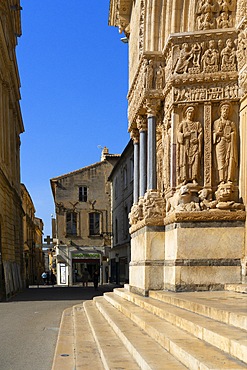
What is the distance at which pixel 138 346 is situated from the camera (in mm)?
5816

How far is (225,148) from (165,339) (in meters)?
5.06

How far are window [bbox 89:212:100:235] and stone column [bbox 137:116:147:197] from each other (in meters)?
34.0

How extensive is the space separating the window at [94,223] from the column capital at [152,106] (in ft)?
115

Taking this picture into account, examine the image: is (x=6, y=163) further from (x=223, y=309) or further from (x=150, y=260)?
(x=223, y=309)

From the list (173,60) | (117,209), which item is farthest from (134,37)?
(117,209)

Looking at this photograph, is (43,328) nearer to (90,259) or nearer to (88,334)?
(88,334)

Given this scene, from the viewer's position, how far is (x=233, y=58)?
33.2 feet

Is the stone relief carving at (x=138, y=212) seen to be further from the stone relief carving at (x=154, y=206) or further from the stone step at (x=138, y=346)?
the stone step at (x=138, y=346)

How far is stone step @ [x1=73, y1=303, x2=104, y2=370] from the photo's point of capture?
616 cm

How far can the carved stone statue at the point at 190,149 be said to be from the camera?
9953 millimetres

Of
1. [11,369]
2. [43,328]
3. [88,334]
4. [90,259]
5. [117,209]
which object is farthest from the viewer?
[90,259]

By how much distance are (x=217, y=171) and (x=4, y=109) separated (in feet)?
68.2

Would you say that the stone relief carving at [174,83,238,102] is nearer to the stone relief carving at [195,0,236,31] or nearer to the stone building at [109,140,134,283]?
the stone relief carving at [195,0,236,31]

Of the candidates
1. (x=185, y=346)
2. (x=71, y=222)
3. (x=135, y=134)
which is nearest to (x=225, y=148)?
(x=135, y=134)
